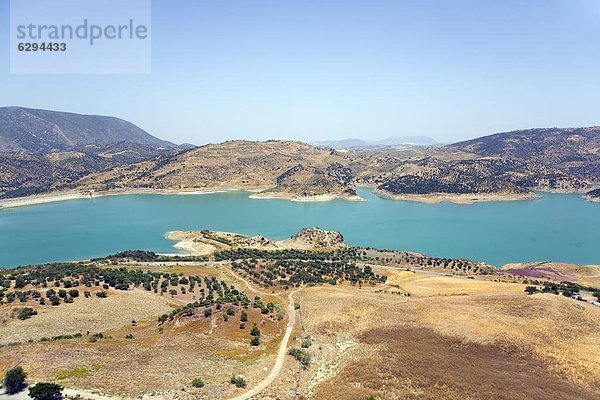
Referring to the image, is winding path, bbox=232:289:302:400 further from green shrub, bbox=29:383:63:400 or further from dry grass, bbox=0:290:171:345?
dry grass, bbox=0:290:171:345

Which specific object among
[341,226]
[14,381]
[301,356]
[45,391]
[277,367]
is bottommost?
[341,226]

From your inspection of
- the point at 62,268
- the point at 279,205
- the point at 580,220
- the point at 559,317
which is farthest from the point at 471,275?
the point at 279,205

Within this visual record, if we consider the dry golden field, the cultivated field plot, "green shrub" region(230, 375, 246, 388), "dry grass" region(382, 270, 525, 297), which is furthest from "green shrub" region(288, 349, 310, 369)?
"dry grass" region(382, 270, 525, 297)

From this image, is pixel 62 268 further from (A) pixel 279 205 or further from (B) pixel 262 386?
Answer: (A) pixel 279 205

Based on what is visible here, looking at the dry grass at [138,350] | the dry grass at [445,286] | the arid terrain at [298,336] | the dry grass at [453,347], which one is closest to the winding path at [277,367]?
the arid terrain at [298,336]

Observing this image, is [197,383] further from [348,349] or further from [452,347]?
[452,347]

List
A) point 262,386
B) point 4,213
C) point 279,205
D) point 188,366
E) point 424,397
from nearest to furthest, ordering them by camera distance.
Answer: point 424,397, point 262,386, point 188,366, point 4,213, point 279,205

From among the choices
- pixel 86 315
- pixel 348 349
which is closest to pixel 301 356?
pixel 348 349
